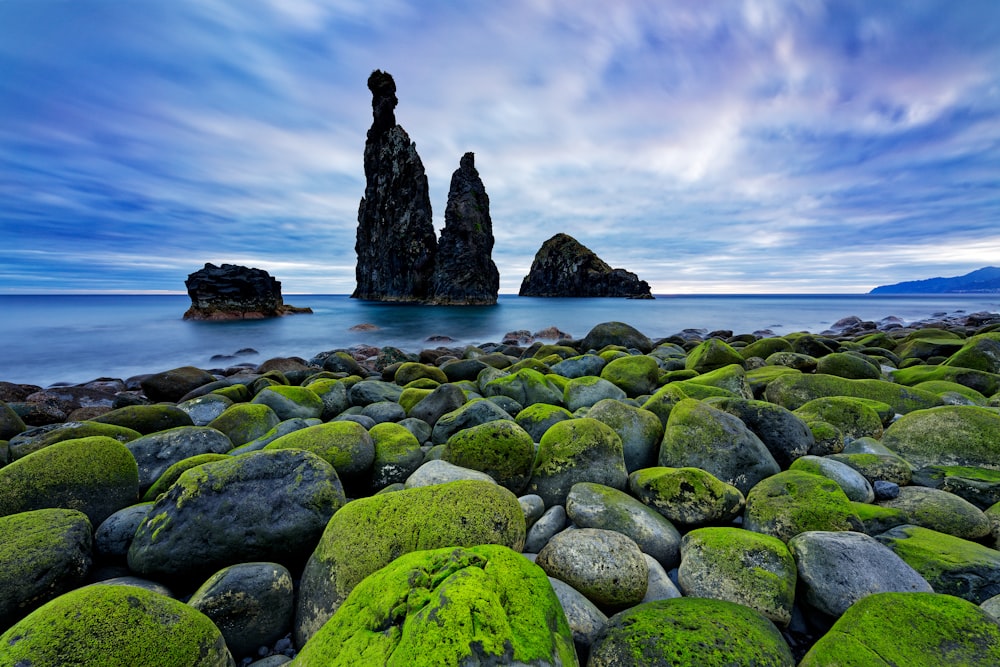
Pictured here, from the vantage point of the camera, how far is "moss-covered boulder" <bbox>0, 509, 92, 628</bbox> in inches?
89.8

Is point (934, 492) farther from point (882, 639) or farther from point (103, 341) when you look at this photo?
point (103, 341)

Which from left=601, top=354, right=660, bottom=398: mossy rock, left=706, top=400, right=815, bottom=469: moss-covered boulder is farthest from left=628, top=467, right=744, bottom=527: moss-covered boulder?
left=601, top=354, right=660, bottom=398: mossy rock

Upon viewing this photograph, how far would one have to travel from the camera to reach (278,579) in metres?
2.47

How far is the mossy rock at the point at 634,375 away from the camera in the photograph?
7414mm

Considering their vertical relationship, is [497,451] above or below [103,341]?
above

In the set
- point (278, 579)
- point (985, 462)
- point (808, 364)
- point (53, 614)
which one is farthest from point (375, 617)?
point (808, 364)

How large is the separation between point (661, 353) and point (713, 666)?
37.8 ft

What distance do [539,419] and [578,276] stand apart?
327 feet

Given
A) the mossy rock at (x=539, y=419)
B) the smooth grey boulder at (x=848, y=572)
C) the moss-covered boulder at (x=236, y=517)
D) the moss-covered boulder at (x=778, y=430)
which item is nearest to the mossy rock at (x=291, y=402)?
the moss-covered boulder at (x=236, y=517)

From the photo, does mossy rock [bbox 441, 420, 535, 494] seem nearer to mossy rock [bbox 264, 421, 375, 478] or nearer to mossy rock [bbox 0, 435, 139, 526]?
mossy rock [bbox 264, 421, 375, 478]

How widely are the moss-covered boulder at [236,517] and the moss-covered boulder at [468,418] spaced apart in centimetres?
190

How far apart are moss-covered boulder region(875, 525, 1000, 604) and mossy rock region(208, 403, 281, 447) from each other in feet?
21.1

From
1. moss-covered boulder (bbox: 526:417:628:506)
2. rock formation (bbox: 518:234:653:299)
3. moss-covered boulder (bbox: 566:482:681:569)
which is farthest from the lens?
rock formation (bbox: 518:234:653:299)

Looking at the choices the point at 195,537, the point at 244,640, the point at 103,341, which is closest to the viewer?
the point at 244,640
